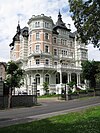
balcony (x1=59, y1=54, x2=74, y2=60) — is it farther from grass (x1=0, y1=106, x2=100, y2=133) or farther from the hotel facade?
grass (x1=0, y1=106, x2=100, y2=133)

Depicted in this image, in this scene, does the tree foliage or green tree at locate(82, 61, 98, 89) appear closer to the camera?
the tree foliage

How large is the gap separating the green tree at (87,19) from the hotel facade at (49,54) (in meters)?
40.0

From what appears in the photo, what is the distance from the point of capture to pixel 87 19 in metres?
17.6

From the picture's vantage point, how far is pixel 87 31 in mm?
17812

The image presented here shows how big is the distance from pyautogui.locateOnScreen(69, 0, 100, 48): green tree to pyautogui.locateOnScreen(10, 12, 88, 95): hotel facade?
3999cm

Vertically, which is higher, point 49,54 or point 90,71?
point 49,54

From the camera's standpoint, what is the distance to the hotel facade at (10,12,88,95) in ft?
202

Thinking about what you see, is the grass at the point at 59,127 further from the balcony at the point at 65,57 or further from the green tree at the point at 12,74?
the balcony at the point at 65,57

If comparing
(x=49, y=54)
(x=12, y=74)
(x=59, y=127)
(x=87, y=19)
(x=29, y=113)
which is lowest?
(x=29, y=113)

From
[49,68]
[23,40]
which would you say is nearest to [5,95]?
[49,68]

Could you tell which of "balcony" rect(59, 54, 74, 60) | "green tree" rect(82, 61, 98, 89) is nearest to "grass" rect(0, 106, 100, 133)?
"green tree" rect(82, 61, 98, 89)

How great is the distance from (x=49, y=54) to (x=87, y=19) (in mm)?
46696

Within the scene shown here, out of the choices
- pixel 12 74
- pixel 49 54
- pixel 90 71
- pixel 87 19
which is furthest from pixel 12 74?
pixel 49 54

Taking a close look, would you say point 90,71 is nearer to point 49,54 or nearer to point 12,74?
point 49,54
